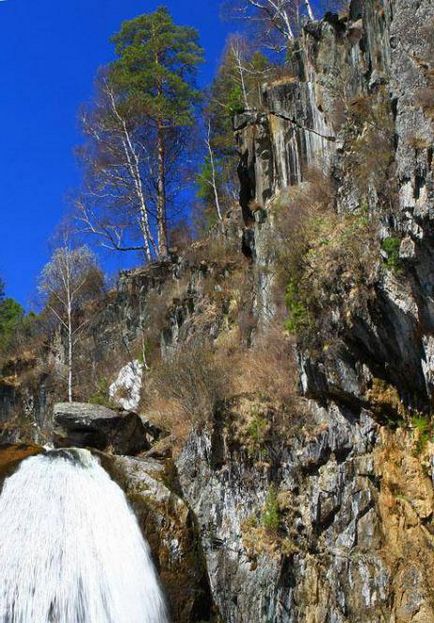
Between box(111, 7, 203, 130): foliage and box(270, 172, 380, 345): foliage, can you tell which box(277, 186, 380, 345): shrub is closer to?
box(270, 172, 380, 345): foliage

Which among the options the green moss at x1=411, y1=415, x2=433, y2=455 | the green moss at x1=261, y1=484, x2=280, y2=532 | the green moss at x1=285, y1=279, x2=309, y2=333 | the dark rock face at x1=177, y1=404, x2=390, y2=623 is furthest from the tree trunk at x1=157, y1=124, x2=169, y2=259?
the green moss at x1=411, y1=415, x2=433, y2=455

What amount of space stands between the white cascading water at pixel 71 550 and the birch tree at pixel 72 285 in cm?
1189

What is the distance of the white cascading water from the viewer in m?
10.3

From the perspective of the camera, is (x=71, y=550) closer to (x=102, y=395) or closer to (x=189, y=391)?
(x=189, y=391)

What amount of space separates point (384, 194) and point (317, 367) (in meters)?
3.05

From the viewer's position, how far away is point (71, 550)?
11.1 meters

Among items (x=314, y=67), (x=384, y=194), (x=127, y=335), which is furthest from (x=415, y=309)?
(x=127, y=335)

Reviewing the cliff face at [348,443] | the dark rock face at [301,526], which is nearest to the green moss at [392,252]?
the cliff face at [348,443]

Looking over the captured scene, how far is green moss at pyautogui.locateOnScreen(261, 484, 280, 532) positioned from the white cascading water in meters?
2.22

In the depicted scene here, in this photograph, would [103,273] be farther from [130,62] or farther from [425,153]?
[425,153]

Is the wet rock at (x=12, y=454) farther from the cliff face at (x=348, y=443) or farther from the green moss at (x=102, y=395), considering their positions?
the green moss at (x=102, y=395)

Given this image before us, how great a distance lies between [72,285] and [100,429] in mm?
11818

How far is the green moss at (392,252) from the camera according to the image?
374 inches

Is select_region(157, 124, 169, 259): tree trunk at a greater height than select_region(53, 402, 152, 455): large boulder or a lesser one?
greater
